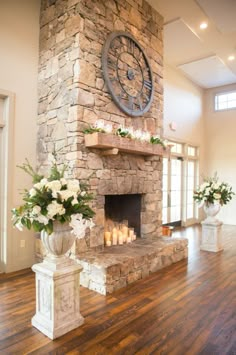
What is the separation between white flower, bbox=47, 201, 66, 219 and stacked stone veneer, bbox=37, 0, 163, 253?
1.26 m

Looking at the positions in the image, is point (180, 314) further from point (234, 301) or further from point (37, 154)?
point (37, 154)

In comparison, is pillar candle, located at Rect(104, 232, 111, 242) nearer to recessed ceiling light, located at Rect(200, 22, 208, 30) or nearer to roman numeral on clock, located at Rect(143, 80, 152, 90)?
roman numeral on clock, located at Rect(143, 80, 152, 90)

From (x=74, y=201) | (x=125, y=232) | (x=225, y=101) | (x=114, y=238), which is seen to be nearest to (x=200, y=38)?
(x=225, y=101)

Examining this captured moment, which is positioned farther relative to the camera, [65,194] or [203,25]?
[203,25]

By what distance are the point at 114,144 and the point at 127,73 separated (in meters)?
1.44

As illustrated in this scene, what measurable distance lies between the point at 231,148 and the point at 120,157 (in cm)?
559

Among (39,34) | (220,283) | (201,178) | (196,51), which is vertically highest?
(196,51)

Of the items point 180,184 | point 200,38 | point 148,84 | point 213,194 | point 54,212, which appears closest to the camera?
point 54,212

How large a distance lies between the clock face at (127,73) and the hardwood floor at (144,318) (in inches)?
108

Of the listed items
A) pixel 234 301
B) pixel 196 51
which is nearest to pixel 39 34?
pixel 196 51

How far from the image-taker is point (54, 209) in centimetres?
211

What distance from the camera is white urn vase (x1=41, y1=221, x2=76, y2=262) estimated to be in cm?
224

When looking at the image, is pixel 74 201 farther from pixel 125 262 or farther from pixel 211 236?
pixel 211 236

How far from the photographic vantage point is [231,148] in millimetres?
8305
